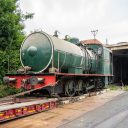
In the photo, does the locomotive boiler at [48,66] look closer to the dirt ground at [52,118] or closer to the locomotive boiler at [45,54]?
the locomotive boiler at [45,54]

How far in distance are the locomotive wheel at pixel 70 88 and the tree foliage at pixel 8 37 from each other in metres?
3.77

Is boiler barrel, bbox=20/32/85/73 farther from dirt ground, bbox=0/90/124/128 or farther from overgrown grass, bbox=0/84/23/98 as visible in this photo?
overgrown grass, bbox=0/84/23/98

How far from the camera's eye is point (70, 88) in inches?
512

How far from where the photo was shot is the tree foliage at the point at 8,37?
1451 centimetres

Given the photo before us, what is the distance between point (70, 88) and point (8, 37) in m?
4.87

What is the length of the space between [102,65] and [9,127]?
11129mm

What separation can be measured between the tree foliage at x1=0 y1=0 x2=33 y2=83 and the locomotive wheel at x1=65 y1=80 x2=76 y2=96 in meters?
3.77

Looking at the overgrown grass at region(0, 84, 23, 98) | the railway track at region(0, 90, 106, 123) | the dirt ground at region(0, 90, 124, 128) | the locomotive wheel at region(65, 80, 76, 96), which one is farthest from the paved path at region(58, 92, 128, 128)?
the overgrown grass at region(0, 84, 23, 98)

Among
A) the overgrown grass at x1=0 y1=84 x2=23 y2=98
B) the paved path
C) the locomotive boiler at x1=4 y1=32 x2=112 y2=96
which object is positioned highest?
the locomotive boiler at x1=4 y1=32 x2=112 y2=96

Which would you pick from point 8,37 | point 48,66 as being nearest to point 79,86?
point 48,66

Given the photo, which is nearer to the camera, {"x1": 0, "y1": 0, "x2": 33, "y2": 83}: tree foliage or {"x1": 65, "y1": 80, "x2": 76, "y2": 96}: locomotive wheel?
{"x1": 65, "y1": 80, "x2": 76, "y2": 96}: locomotive wheel

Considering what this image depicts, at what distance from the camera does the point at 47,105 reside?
34.3 feet

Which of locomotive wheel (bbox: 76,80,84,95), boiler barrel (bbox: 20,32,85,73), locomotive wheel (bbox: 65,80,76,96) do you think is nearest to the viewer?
boiler barrel (bbox: 20,32,85,73)

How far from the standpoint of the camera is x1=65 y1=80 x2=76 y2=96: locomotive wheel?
1262cm
